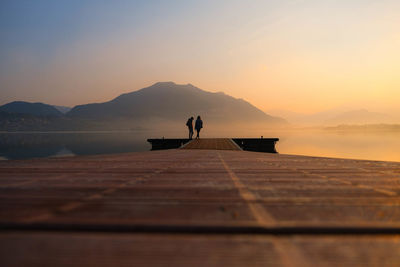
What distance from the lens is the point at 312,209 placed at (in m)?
1.48

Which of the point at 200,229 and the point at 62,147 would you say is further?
the point at 62,147

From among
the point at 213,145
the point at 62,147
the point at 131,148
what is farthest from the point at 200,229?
the point at 62,147

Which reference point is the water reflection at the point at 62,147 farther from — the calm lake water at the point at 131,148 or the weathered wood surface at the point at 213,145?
the weathered wood surface at the point at 213,145

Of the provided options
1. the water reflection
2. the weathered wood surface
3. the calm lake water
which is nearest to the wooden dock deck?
the weathered wood surface

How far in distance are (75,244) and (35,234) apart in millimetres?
256

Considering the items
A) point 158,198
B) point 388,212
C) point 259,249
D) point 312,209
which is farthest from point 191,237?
point 388,212

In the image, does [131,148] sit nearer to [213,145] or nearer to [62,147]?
[62,147]

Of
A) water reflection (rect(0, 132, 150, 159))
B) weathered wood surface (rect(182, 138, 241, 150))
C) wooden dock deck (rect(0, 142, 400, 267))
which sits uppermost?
wooden dock deck (rect(0, 142, 400, 267))

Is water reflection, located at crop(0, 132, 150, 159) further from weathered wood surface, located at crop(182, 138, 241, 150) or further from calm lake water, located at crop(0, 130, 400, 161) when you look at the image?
weathered wood surface, located at crop(182, 138, 241, 150)

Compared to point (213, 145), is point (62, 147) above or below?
below

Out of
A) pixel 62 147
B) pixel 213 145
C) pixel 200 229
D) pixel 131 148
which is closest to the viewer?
pixel 200 229

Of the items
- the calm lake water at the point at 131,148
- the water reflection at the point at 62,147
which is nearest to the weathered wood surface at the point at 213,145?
the calm lake water at the point at 131,148

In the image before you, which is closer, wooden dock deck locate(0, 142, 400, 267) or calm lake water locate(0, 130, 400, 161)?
wooden dock deck locate(0, 142, 400, 267)

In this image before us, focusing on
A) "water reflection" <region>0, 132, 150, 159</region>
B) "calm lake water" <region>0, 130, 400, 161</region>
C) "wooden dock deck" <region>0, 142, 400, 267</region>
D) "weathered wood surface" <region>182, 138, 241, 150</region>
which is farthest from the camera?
"calm lake water" <region>0, 130, 400, 161</region>
